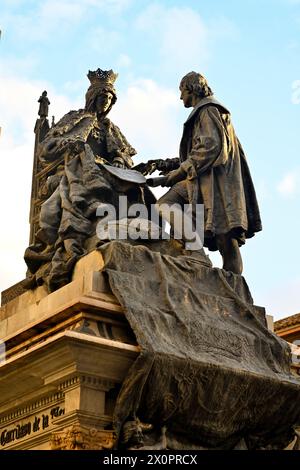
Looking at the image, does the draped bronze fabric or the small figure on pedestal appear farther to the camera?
the small figure on pedestal

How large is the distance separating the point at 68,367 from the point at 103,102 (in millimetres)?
5302

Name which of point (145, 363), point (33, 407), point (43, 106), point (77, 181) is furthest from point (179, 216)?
point (43, 106)

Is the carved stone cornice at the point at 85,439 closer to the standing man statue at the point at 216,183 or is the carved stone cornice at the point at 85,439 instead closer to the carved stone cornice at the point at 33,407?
the carved stone cornice at the point at 33,407

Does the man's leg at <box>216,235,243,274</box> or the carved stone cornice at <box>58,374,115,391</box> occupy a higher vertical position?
the man's leg at <box>216,235,243,274</box>

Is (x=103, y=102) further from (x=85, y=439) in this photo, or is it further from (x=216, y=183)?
(x=85, y=439)

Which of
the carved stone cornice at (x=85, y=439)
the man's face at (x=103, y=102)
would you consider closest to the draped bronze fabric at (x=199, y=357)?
the carved stone cornice at (x=85, y=439)

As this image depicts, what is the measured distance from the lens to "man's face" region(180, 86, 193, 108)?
12.1 metres

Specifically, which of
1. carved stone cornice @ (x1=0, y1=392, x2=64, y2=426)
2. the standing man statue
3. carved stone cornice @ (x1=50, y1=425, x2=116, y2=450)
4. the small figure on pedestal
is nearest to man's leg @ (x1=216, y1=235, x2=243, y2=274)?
the standing man statue

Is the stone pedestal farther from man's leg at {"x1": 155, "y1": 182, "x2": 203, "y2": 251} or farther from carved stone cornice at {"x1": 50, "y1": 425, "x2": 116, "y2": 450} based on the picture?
man's leg at {"x1": 155, "y1": 182, "x2": 203, "y2": 251}

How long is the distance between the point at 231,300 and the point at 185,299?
2.51ft

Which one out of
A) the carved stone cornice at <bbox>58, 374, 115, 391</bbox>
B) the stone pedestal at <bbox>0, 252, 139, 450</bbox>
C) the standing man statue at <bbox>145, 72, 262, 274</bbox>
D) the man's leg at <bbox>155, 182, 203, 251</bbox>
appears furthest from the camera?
the standing man statue at <bbox>145, 72, 262, 274</bbox>

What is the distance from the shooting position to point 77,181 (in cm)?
1174

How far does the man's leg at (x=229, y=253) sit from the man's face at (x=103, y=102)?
3095mm

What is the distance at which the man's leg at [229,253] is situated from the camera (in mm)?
11445
